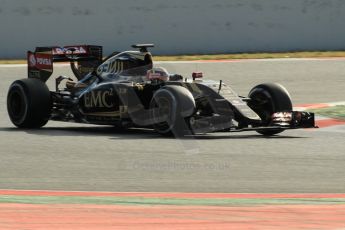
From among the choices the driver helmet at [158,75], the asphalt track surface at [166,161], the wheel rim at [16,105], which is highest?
the driver helmet at [158,75]

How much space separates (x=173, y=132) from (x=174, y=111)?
0.38m

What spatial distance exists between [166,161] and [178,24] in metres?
20.7

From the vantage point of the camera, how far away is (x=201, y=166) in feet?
35.7

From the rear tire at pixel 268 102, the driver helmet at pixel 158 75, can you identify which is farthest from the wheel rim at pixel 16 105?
the rear tire at pixel 268 102

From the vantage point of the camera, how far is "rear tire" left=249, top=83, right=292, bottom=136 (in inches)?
557

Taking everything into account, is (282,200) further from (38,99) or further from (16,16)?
(16,16)

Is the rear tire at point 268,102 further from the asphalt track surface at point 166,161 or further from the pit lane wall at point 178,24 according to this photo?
the pit lane wall at point 178,24

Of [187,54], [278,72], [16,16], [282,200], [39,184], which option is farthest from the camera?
[187,54]

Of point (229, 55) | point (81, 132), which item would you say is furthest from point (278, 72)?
point (81, 132)

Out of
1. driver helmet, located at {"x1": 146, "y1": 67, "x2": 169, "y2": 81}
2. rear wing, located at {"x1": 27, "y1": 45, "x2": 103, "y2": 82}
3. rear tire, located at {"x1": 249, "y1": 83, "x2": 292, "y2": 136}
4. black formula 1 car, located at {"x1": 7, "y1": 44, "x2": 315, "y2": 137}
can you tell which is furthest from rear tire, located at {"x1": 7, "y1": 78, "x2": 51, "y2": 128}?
rear tire, located at {"x1": 249, "y1": 83, "x2": 292, "y2": 136}

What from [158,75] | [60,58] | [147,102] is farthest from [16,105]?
[158,75]

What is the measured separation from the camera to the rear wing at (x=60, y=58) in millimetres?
15750

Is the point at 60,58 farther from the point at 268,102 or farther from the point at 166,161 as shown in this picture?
the point at 166,161

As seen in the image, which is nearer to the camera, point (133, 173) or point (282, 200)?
point (282, 200)
